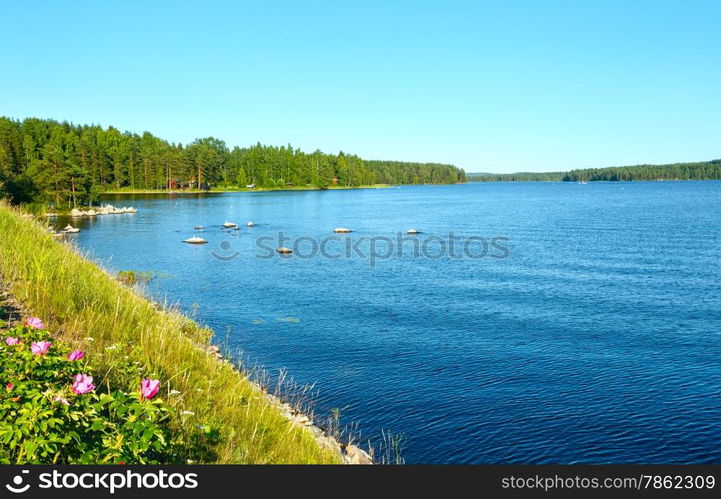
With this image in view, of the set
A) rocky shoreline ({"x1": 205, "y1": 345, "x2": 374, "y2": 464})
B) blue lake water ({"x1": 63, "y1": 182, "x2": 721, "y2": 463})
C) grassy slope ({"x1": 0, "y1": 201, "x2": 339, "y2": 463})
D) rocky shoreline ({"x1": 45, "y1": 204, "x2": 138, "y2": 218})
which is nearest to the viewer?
grassy slope ({"x1": 0, "y1": 201, "x2": 339, "y2": 463})

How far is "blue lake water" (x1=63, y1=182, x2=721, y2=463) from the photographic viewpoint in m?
16.7

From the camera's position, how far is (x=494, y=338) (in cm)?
2594

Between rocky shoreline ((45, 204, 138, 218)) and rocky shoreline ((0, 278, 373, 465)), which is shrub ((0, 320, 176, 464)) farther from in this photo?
rocky shoreline ((45, 204, 138, 218))

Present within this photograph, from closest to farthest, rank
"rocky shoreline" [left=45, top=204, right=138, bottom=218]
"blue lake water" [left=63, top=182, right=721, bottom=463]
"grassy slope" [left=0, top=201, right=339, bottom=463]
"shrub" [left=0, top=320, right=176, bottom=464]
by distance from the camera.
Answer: "shrub" [left=0, top=320, right=176, bottom=464] < "grassy slope" [left=0, top=201, right=339, bottom=463] < "blue lake water" [left=63, top=182, right=721, bottom=463] < "rocky shoreline" [left=45, top=204, right=138, bottom=218]

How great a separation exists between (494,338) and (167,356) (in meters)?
17.4

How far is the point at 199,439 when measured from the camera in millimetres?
8609

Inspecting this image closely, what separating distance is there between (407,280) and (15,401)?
35740 mm

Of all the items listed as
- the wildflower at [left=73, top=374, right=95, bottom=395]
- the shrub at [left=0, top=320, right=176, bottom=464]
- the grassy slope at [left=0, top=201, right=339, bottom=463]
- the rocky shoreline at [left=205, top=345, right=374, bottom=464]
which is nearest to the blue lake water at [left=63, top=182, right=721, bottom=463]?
the rocky shoreline at [left=205, top=345, right=374, bottom=464]

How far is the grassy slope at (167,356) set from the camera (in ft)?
32.4

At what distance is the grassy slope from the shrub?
96.0 inches

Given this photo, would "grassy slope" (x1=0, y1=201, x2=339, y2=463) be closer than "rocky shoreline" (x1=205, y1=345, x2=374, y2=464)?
Yes

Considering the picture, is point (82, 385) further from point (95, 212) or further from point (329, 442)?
point (95, 212)

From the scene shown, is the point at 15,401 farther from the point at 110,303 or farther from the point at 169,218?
the point at 169,218

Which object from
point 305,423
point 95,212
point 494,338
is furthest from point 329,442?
point 95,212
